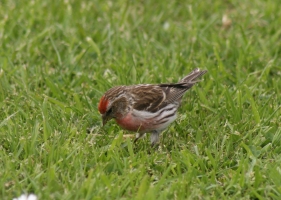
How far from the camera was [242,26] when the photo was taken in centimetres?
941

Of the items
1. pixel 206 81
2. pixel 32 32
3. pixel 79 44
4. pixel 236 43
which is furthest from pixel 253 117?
pixel 32 32

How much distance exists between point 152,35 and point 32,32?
169 centimetres

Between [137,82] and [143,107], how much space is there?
3.58 ft

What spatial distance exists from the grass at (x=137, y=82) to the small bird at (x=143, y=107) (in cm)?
19

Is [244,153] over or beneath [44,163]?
beneath

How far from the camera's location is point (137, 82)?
25.2ft

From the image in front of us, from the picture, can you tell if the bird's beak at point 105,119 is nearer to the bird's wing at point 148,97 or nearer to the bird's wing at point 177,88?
the bird's wing at point 148,97

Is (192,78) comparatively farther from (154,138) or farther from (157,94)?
(154,138)

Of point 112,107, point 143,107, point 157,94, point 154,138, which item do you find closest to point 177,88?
point 157,94

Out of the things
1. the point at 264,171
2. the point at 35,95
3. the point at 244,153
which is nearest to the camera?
the point at 264,171

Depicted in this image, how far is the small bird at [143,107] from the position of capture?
6.41m

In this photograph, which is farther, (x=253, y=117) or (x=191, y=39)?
(x=191, y=39)

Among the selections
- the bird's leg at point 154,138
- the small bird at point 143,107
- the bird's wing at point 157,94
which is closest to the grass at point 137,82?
the bird's leg at point 154,138

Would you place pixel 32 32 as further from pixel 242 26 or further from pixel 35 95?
pixel 242 26
